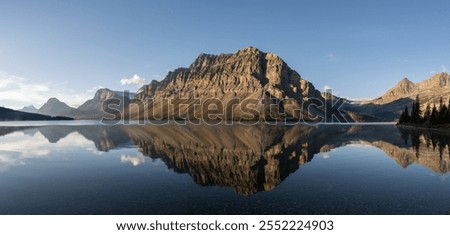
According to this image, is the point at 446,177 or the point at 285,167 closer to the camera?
the point at 446,177

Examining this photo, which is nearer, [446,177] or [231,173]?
[446,177]

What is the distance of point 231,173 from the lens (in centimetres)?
3775

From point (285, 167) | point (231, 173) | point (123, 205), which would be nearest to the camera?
point (123, 205)

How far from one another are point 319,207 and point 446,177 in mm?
20948

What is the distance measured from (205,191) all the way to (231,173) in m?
9.54
